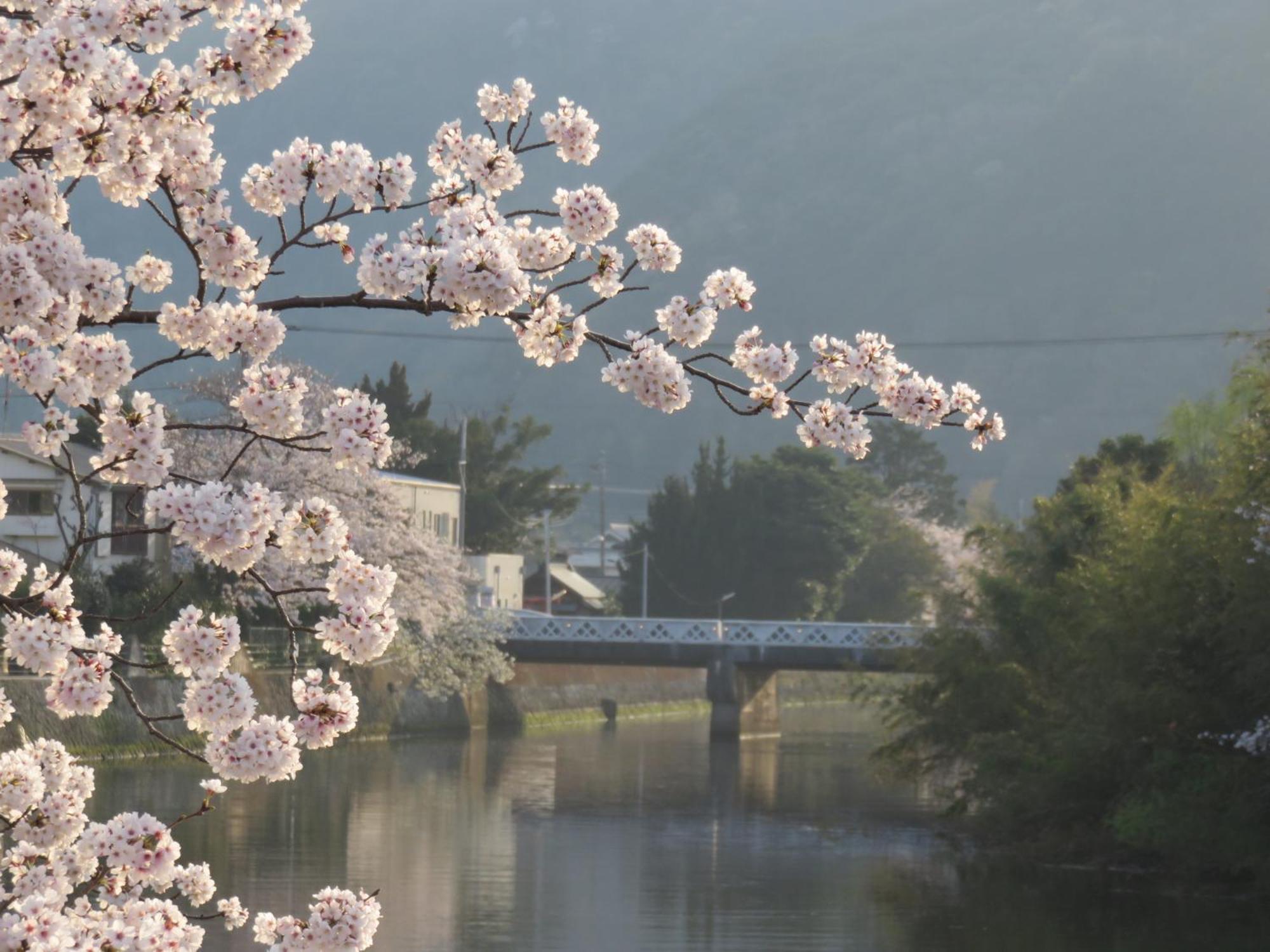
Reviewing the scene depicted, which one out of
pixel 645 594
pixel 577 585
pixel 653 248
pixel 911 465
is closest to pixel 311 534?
pixel 653 248

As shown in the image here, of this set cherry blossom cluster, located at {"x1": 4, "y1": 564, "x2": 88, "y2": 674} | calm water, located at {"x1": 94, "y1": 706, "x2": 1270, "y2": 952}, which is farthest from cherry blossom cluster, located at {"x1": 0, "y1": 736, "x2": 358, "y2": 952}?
calm water, located at {"x1": 94, "y1": 706, "x2": 1270, "y2": 952}

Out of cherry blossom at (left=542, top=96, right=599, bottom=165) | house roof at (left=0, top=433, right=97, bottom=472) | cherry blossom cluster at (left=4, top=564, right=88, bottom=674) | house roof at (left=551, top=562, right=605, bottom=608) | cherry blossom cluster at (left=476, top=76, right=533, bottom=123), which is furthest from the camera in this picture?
house roof at (left=551, top=562, right=605, bottom=608)

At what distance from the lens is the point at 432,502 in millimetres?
67938

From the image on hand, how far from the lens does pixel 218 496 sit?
22.0 ft

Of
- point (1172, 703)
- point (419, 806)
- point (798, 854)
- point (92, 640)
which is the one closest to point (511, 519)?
point (419, 806)

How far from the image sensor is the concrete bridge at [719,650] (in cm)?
5978

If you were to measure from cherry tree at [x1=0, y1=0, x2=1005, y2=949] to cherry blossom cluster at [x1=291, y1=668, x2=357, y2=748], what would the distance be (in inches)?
0.5

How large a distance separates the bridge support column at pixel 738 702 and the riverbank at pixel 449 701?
5.67 metres

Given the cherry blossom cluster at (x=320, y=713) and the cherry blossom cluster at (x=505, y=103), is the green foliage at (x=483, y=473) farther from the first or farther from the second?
the cherry blossom cluster at (x=320, y=713)

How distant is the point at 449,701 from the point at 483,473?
23.7 meters

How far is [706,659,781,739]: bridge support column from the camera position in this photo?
61.4 meters

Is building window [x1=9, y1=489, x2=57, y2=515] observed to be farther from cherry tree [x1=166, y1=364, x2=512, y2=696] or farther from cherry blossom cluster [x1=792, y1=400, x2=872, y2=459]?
cherry blossom cluster [x1=792, y1=400, x2=872, y2=459]

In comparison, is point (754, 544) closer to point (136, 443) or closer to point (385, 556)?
point (385, 556)

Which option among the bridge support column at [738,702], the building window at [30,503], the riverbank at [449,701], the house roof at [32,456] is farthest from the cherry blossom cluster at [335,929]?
the bridge support column at [738,702]
